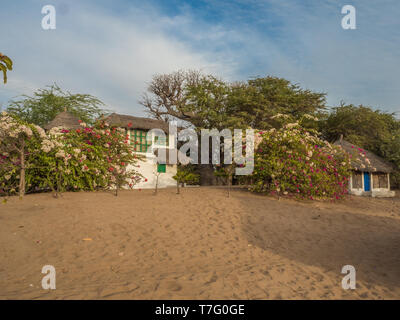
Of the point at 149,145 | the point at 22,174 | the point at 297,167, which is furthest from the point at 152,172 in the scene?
the point at 297,167

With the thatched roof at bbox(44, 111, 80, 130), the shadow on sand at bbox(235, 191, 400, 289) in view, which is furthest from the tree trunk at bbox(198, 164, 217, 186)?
the shadow on sand at bbox(235, 191, 400, 289)

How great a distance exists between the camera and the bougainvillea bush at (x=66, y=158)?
9.60 metres

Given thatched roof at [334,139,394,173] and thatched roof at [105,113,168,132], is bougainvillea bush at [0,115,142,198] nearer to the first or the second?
thatched roof at [105,113,168,132]

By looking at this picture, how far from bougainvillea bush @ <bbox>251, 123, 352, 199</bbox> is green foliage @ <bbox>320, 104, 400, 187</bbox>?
989 cm

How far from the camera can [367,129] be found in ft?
71.2

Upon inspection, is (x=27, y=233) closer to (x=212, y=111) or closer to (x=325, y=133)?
(x=212, y=111)

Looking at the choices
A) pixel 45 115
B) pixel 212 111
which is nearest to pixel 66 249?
pixel 212 111

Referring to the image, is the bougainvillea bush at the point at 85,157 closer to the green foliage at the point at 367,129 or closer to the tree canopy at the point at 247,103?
the tree canopy at the point at 247,103

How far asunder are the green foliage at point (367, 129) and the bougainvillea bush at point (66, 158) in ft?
57.6

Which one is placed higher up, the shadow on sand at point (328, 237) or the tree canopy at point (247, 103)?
the tree canopy at point (247, 103)

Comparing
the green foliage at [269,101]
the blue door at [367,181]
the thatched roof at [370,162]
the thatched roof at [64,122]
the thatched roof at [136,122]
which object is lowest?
the blue door at [367,181]

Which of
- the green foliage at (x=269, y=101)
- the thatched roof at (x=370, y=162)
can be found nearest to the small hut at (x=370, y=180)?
the thatched roof at (x=370, y=162)

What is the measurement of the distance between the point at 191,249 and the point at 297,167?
21.5 feet

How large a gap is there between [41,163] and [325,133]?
21355 mm
